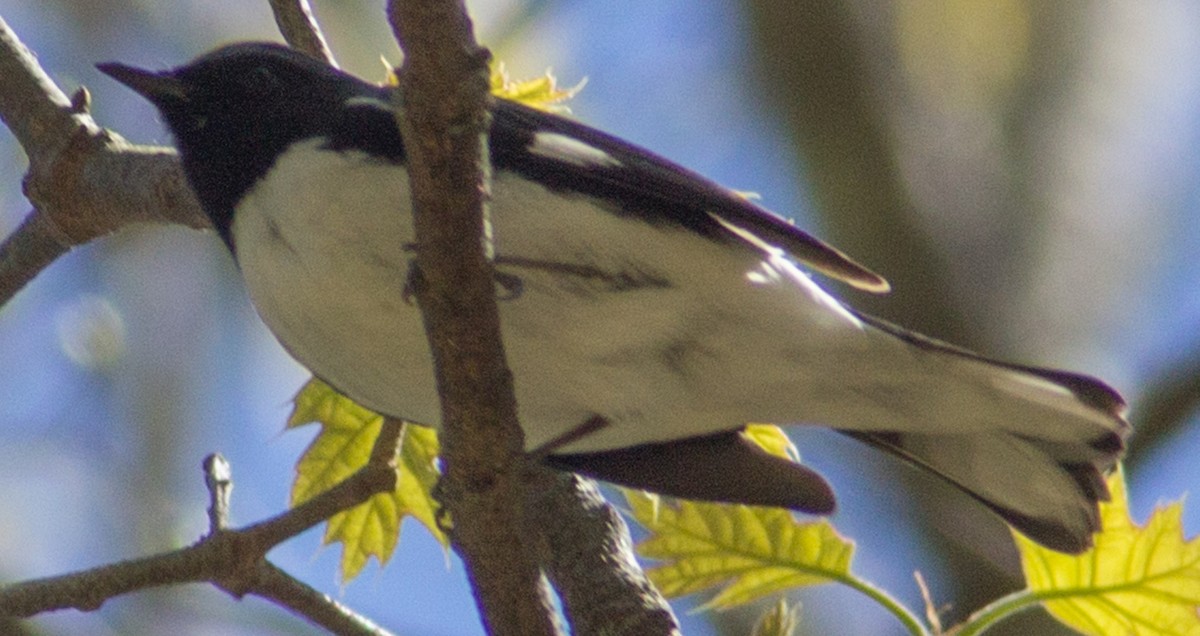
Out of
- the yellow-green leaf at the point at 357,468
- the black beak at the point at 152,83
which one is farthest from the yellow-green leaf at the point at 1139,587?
the black beak at the point at 152,83

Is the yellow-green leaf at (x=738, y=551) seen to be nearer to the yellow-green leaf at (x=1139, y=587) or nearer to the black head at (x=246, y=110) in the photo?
the yellow-green leaf at (x=1139, y=587)

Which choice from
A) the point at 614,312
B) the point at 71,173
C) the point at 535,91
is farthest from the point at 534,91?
the point at 71,173

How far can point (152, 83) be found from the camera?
2816 mm

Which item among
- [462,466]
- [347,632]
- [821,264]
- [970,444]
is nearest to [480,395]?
[462,466]

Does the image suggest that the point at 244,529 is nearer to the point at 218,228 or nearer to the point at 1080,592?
the point at 218,228

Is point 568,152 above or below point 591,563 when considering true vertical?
above

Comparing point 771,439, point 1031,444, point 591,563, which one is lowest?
point 591,563

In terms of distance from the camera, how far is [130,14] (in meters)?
6.33

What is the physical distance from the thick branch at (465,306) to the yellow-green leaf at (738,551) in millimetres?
525

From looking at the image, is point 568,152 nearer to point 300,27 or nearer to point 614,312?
point 614,312

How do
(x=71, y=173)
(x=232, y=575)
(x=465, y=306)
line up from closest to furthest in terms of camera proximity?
(x=465, y=306) → (x=232, y=575) → (x=71, y=173)

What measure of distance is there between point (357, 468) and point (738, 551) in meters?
0.82

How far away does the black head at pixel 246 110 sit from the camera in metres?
2.54

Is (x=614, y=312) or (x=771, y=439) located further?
(x=771, y=439)
